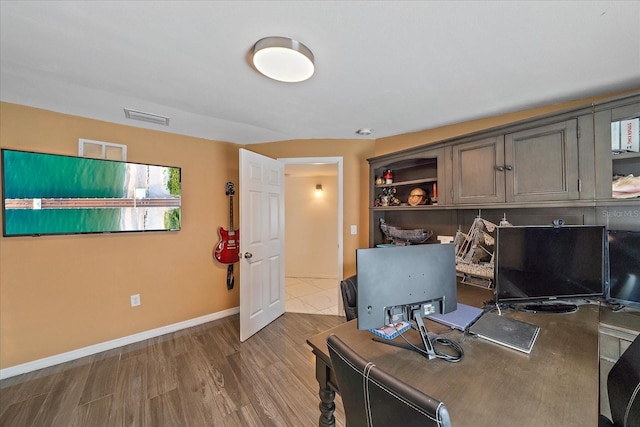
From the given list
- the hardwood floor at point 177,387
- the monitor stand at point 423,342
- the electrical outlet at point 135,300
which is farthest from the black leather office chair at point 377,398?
the electrical outlet at point 135,300

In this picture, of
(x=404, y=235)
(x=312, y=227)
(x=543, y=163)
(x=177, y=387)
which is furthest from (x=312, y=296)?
(x=543, y=163)

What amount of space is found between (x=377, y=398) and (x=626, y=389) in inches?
37.1

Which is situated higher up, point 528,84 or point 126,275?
point 528,84

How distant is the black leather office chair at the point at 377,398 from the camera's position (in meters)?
0.50

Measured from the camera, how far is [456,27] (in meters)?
1.21

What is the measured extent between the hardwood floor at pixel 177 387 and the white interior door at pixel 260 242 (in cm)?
37

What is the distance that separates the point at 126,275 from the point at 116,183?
98 centimetres

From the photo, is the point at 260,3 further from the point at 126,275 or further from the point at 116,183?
the point at 126,275

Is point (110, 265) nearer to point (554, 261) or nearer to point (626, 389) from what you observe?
point (626, 389)

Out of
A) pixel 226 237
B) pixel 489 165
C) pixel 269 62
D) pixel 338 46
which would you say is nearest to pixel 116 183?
pixel 226 237

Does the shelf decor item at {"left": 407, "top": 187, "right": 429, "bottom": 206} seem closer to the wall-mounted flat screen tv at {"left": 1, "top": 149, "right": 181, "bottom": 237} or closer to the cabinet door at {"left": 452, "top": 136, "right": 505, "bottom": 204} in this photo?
the cabinet door at {"left": 452, "top": 136, "right": 505, "bottom": 204}

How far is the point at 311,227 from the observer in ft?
16.7

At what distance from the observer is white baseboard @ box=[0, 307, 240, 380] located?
2.07 metres

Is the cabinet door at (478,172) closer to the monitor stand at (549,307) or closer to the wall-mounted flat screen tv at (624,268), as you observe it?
the wall-mounted flat screen tv at (624,268)
